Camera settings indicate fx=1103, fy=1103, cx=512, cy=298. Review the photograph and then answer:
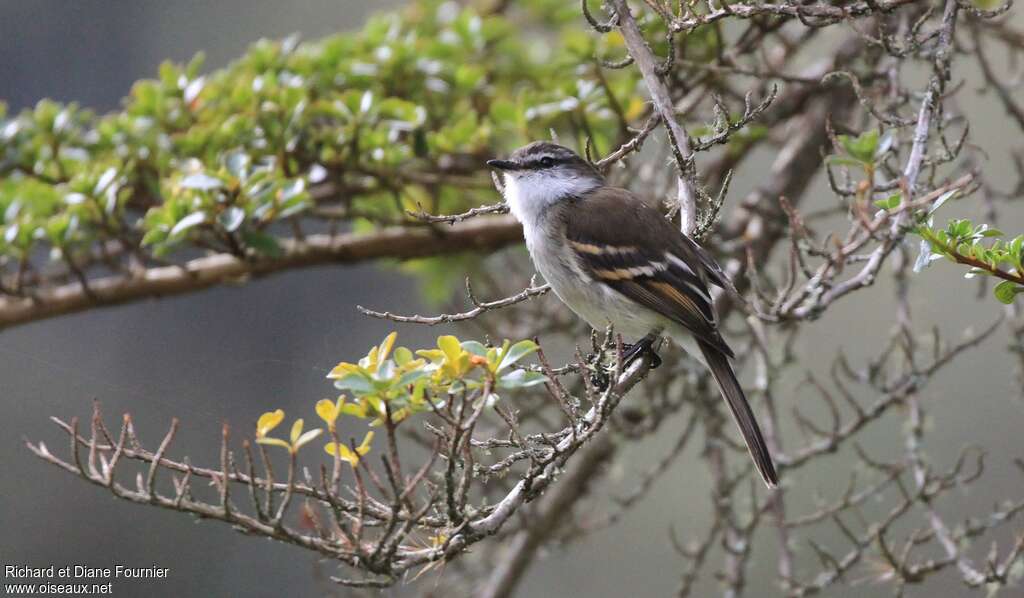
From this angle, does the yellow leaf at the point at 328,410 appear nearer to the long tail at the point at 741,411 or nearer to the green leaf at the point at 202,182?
the long tail at the point at 741,411

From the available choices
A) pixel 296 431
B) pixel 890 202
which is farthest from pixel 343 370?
pixel 890 202

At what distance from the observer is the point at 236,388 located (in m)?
8.43

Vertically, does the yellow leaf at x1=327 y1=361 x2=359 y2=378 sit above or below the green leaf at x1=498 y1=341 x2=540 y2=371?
below

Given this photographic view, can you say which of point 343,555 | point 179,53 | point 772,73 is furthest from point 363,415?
point 179,53

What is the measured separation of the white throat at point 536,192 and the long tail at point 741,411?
2.24 ft

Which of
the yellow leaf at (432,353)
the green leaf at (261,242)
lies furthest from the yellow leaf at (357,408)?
the green leaf at (261,242)

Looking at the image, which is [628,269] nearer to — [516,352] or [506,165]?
[506,165]

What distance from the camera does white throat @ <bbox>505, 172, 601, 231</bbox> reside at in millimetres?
3535

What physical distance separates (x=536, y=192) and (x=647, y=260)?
A: 1.67ft

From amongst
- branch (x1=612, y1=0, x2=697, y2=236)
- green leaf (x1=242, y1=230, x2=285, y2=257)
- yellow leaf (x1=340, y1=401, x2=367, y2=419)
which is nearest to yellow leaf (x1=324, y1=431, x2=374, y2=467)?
yellow leaf (x1=340, y1=401, x2=367, y2=419)

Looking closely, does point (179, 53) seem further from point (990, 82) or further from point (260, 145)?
point (990, 82)

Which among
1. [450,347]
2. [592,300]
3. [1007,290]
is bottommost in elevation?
[450,347]

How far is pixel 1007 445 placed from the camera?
7.90 metres

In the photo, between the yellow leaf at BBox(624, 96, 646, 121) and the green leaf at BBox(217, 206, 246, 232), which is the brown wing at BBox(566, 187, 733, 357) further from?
the green leaf at BBox(217, 206, 246, 232)
